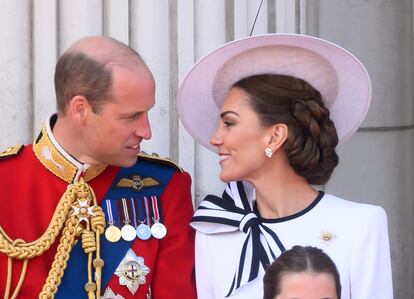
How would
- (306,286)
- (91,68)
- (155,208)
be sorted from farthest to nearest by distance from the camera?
1. (155,208)
2. (91,68)
3. (306,286)

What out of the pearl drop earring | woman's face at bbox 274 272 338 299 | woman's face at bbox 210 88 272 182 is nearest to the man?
woman's face at bbox 210 88 272 182

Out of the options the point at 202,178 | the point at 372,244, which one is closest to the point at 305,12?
the point at 202,178

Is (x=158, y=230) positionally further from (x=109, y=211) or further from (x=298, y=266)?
(x=298, y=266)

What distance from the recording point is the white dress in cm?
286

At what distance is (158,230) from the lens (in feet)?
9.94

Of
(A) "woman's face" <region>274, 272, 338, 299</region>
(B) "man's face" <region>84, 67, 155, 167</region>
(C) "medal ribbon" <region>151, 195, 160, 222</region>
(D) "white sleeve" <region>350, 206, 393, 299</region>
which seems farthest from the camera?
(C) "medal ribbon" <region>151, 195, 160, 222</region>

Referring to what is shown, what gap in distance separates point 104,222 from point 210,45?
1.07 metres

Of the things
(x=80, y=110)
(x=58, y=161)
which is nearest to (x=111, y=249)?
(x=58, y=161)

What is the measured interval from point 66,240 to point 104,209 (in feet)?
0.52

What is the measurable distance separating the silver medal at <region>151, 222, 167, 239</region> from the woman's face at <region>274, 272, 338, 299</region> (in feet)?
1.62

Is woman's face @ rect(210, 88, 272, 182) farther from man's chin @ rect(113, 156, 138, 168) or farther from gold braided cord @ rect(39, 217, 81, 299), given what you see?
gold braided cord @ rect(39, 217, 81, 299)

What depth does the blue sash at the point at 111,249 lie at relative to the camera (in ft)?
9.61

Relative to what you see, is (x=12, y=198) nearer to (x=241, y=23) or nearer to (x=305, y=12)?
→ (x=241, y=23)

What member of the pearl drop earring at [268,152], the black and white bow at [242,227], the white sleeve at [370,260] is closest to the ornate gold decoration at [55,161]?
the black and white bow at [242,227]
